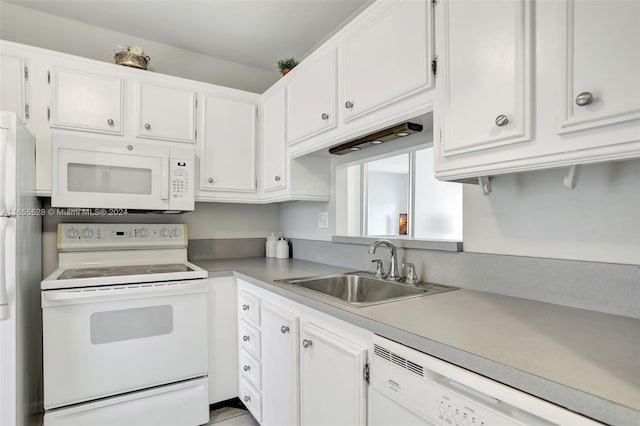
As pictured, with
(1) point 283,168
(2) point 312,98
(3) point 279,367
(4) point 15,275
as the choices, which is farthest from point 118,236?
(2) point 312,98

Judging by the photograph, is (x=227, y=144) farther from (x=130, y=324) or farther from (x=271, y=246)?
(x=130, y=324)

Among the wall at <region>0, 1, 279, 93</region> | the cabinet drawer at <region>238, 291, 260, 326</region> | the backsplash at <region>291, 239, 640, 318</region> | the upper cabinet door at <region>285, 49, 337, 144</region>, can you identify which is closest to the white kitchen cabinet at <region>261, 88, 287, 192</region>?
the upper cabinet door at <region>285, 49, 337, 144</region>

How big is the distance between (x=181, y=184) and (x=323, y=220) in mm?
953

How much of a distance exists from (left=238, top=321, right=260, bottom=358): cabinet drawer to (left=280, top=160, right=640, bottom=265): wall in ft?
3.76

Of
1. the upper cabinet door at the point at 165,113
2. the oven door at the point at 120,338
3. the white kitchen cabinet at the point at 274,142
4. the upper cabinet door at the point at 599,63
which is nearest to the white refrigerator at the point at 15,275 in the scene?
the oven door at the point at 120,338

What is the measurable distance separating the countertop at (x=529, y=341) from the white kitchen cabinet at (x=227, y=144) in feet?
4.29

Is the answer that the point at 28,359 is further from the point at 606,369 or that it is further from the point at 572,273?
the point at 572,273

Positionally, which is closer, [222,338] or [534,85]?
[534,85]

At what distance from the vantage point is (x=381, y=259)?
74.2 inches

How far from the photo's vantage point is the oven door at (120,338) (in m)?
1.66

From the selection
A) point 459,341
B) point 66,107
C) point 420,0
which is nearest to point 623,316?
point 459,341

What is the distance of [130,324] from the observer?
1803mm

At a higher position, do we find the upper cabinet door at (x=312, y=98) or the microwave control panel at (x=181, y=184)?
the upper cabinet door at (x=312, y=98)

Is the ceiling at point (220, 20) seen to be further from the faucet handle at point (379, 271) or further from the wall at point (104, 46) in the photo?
the faucet handle at point (379, 271)
